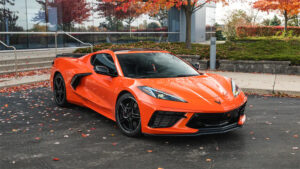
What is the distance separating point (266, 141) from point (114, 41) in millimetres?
17388

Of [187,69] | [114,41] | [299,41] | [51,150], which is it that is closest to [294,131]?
[187,69]

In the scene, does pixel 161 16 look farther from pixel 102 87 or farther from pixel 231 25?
pixel 102 87

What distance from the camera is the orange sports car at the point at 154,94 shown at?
474cm

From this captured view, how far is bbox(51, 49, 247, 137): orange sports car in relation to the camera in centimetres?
474

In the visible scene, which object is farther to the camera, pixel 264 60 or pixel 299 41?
pixel 299 41

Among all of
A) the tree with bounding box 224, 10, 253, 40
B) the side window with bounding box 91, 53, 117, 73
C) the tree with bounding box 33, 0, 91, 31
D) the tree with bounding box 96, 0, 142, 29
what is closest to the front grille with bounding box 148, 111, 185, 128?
the side window with bounding box 91, 53, 117, 73

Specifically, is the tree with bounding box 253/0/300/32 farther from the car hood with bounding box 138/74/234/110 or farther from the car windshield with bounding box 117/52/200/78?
the car hood with bounding box 138/74/234/110

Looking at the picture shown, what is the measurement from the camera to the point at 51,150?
185 inches

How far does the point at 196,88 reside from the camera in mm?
5191

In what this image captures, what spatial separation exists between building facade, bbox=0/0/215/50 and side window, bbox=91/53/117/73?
33.4 ft

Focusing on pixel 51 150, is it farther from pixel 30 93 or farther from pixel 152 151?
pixel 30 93

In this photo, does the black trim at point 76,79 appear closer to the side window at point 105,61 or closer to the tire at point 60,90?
the side window at point 105,61

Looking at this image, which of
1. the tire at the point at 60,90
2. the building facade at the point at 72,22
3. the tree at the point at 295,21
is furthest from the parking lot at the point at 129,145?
the tree at the point at 295,21

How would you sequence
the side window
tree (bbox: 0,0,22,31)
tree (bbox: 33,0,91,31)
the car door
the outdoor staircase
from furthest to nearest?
tree (bbox: 33,0,91,31) → tree (bbox: 0,0,22,31) → the outdoor staircase → the side window → the car door
